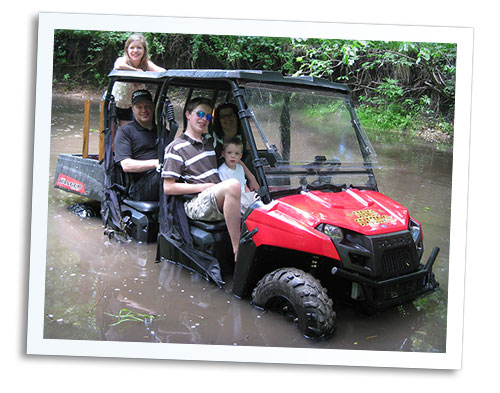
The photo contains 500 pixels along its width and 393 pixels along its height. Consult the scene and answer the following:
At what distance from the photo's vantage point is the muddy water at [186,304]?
2816 mm

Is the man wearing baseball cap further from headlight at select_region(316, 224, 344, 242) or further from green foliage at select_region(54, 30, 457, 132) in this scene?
headlight at select_region(316, 224, 344, 242)

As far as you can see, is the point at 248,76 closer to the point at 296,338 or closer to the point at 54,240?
the point at 296,338

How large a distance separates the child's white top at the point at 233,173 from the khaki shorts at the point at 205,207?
279 mm

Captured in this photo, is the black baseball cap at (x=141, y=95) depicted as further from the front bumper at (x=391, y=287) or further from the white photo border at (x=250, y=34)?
the front bumper at (x=391, y=287)

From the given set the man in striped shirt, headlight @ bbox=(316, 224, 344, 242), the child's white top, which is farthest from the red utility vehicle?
the child's white top

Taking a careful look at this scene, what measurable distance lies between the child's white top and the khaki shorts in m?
0.28

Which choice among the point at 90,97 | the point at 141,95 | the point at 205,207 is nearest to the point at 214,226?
the point at 205,207

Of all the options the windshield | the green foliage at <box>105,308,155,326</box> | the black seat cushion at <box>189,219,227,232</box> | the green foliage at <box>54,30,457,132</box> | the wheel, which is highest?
the green foliage at <box>54,30,457,132</box>

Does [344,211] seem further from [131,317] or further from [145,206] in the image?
[145,206]

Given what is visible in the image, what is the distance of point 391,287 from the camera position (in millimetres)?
2613

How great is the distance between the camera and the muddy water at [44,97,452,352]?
111 inches

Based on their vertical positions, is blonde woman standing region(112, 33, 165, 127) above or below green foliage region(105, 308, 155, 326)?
above

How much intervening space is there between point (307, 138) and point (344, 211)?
65cm

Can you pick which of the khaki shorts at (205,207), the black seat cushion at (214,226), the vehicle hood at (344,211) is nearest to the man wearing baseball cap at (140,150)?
the khaki shorts at (205,207)
